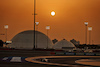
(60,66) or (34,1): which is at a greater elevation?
(34,1)

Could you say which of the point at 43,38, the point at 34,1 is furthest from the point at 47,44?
the point at 34,1

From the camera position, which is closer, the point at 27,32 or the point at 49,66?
the point at 49,66

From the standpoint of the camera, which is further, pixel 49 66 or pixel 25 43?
pixel 25 43

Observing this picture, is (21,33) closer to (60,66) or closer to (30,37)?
(30,37)

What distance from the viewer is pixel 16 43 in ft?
534

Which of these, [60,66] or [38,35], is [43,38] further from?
[60,66]

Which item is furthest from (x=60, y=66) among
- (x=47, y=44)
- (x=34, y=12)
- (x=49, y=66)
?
(x=47, y=44)

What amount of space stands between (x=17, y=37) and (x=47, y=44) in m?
18.6

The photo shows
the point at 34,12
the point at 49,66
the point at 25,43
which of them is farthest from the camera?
the point at 25,43

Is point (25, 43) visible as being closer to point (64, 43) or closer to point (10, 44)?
point (10, 44)

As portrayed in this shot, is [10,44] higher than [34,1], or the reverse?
[34,1]

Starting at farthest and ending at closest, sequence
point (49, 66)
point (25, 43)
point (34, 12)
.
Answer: point (25, 43) < point (34, 12) < point (49, 66)

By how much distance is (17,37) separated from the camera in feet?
546

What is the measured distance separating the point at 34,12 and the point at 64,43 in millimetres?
85490
